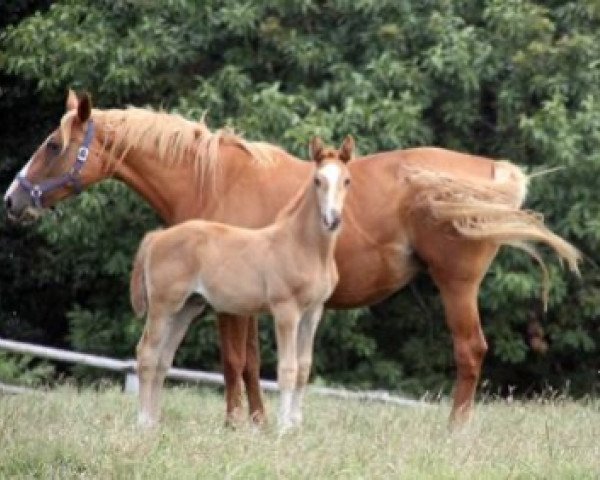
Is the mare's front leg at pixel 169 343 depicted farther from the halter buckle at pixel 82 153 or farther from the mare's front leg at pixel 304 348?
the halter buckle at pixel 82 153

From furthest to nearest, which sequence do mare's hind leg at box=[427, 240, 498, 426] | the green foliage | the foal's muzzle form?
the green foliage, mare's hind leg at box=[427, 240, 498, 426], the foal's muzzle

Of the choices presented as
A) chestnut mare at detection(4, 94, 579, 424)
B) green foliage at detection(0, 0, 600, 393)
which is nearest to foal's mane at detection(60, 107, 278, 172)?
chestnut mare at detection(4, 94, 579, 424)

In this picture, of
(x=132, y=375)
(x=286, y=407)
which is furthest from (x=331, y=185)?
(x=132, y=375)

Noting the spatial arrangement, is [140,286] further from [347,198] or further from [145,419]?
[347,198]

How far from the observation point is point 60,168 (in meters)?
9.84

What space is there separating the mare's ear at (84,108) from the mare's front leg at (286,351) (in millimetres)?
1813

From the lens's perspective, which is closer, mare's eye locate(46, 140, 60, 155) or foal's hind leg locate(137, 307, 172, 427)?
foal's hind leg locate(137, 307, 172, 427)

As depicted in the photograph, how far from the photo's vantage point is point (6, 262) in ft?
59.7

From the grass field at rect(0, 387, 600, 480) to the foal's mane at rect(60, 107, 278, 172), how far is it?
1.55 m

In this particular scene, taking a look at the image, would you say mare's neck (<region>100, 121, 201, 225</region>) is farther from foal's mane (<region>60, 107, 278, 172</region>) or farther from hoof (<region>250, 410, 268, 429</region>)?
hoof (<region>250, 410, 268, 429</region>)

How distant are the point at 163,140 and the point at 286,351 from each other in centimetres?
185

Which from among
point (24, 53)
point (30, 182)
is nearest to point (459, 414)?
point (30, 182)

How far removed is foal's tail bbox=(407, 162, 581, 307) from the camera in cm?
978

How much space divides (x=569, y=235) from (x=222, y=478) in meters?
8.73
